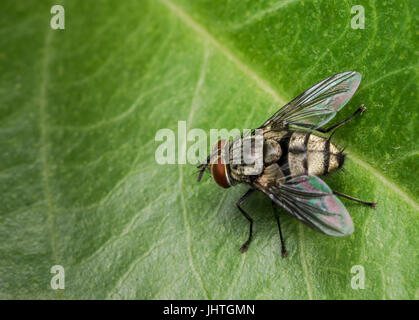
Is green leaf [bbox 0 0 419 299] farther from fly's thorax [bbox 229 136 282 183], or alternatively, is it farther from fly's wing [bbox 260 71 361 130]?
fly's thorax [bbox 229 136 282 183]

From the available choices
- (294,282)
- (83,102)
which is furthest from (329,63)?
(83,102)

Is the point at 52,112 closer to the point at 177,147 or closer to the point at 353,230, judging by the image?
the point at 177,147

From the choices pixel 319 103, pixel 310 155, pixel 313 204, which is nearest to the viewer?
pixel 313 204

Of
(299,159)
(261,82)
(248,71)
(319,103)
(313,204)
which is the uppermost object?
(248,71)

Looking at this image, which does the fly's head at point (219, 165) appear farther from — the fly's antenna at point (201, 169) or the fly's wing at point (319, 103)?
the fly's wing at point (319, 103)

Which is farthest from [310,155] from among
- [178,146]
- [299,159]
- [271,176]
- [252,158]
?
[178,146]

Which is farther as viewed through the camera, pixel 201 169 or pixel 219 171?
pixel 201 169

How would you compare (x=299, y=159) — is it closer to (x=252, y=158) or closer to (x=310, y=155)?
(x=310, y=155)

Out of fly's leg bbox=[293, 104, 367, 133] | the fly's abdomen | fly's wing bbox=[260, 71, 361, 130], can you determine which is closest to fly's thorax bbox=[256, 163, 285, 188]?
the fly's abdomen
